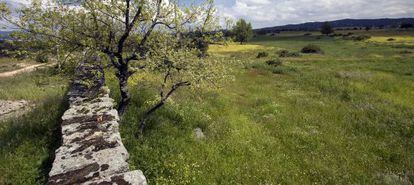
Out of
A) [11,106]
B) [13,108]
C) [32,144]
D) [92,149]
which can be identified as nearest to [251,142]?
[92,149]

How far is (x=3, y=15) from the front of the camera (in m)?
7.82

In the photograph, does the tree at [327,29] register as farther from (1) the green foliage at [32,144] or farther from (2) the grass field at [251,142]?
(1) the green foliage at [32,144]

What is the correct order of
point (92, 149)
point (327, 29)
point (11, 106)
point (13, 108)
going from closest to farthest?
point (92, 149)
point (13, 108)
point (11, 106)
point (327, 29)

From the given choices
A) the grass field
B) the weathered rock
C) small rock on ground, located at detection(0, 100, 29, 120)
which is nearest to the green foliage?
the grass field

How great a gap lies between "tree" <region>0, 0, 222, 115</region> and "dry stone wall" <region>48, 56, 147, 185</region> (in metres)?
0.81

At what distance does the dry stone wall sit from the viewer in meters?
5.25

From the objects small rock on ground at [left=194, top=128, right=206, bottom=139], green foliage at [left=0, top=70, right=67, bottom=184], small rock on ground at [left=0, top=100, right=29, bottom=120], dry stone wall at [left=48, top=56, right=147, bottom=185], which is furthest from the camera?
small rock on ground at [left=0, top=100, right=29, bottom=120]

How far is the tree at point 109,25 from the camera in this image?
8.19 m

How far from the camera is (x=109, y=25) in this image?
8.65 metres

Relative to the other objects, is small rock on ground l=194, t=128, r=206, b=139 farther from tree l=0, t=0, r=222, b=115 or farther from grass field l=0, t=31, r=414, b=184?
tree l=0, t=0, r=222, b=115

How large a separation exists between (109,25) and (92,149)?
162 inches

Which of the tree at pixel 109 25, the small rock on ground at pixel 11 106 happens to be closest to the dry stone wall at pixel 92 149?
the tree at pixel 109 25

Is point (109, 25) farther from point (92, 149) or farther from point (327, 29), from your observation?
point (327, 29)

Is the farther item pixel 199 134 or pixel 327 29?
pixel 327 29
